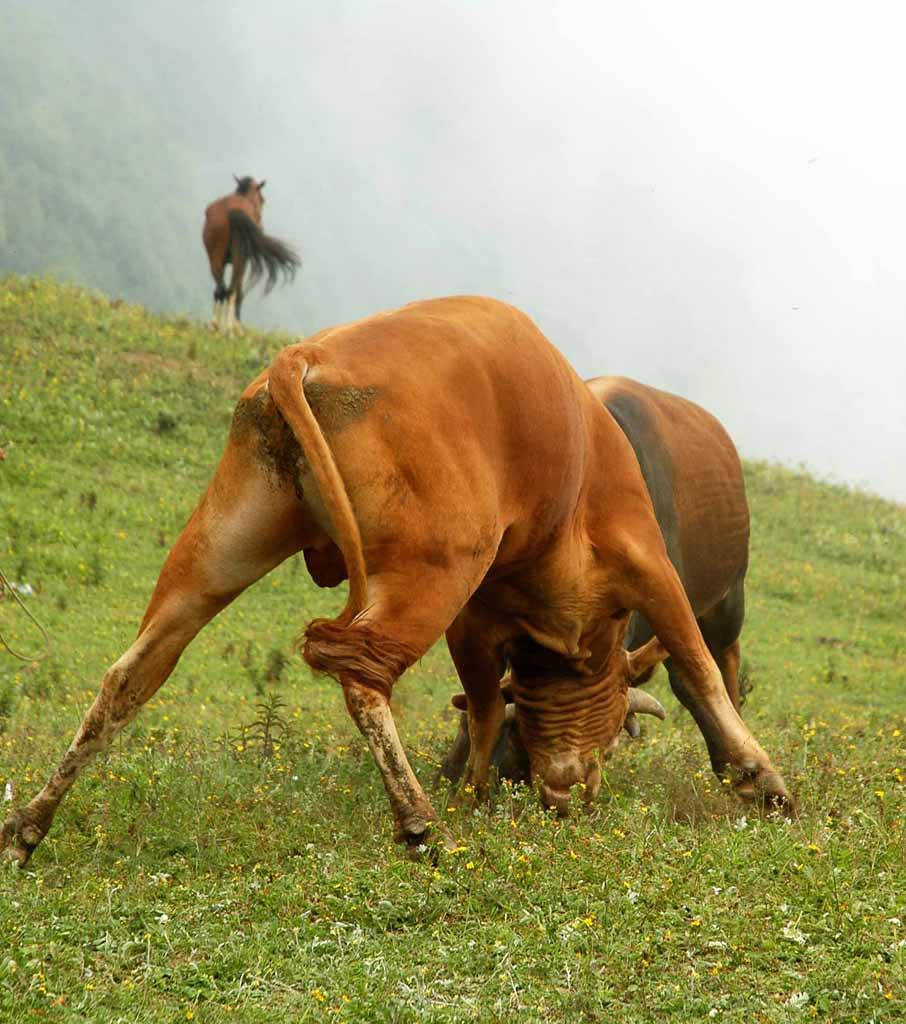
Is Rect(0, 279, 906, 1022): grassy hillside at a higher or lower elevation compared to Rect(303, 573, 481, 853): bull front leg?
lower

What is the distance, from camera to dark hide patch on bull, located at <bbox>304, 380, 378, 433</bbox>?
4961 mm

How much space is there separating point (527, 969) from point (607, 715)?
2746mm

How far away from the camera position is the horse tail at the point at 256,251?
70.8 ft

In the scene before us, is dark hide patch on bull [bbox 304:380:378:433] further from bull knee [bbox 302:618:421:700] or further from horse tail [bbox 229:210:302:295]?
horse tail [bbox 229:210:302:295]

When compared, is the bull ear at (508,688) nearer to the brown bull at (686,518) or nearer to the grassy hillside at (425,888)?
the brown bull at (686,518)

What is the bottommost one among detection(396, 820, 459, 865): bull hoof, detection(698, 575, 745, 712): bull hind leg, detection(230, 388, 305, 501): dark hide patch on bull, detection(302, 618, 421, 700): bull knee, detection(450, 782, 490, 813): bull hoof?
detection(450, 782, 490, 813): bull hoof

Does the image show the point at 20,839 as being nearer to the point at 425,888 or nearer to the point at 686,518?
the point at 425,888

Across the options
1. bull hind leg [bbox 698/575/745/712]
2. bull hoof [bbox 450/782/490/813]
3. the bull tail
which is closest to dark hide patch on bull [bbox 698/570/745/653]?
bull hind leg [bbox 698/575/745/712]

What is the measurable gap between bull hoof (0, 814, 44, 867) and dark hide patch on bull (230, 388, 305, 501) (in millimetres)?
1502

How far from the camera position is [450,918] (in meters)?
4.40

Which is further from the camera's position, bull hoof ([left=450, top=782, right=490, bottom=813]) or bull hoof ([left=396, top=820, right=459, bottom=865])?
bull hoof ([left=450, top=782, right=490, bottom=813])

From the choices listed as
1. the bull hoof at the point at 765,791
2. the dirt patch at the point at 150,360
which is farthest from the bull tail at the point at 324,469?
the dirt patch at the point at 150,360

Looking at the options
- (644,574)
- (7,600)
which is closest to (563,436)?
(644,574)

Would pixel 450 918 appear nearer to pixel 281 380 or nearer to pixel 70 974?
pixel 70 974
